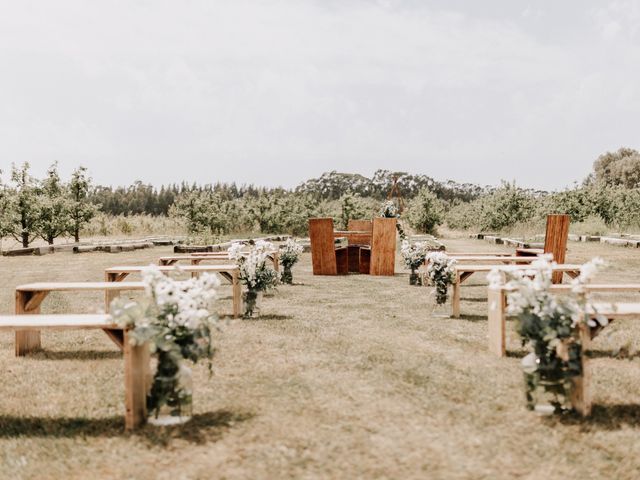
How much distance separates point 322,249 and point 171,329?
9.95 m

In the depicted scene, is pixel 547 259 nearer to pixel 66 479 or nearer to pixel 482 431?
pixel 482 431

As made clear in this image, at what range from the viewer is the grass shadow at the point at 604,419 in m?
3.72

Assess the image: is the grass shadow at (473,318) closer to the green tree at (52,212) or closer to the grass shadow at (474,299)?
the grass shadow at (474,299)

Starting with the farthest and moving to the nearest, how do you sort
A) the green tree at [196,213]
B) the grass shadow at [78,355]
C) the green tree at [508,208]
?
the green tree at [508,208]
the green tree at [196,213]
the grass shadow at [78,355]

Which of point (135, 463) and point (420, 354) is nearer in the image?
point (135, 463)

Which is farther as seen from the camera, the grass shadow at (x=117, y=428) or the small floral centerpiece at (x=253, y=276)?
the small floral centerpiece at (x=253, y=276)

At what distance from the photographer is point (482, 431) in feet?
11.9

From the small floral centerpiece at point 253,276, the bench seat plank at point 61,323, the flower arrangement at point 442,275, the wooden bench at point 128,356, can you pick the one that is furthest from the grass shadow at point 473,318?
the bench seat plank at point 61,323

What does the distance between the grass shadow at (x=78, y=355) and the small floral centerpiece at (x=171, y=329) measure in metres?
2.07

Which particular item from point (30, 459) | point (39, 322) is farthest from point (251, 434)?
point (39, 322)

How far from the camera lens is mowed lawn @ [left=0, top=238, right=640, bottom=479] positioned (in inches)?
125

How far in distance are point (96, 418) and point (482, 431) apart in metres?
2.61

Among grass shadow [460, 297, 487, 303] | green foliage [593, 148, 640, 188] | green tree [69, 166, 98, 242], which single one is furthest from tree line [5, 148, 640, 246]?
green foliage [593, 148, 640, 188]

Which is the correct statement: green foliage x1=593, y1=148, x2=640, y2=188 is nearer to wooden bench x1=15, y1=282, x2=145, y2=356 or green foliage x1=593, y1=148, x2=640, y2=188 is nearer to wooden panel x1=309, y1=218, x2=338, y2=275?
wooden panel x1=309, y1=218, x2=338, y2=275
